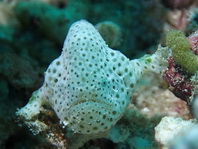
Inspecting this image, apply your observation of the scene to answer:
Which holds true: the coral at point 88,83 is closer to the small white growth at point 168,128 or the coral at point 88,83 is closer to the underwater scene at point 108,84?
the underwater scene at point 108,84

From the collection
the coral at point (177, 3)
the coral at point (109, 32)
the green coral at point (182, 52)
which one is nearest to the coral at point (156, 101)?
the green coral at point (182, 52)

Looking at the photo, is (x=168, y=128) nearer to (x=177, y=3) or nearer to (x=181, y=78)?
(x=181, y=78)

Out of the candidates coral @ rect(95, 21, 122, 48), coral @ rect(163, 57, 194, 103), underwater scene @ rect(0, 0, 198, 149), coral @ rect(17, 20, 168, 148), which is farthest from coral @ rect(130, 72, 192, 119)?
coral @ rect(95, 21, 122, 48)

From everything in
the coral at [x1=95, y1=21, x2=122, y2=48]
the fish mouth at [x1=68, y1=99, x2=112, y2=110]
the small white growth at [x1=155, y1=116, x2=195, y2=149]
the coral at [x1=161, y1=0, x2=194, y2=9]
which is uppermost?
the coral at [x1=161, y1=0, x2=194, y2=9]

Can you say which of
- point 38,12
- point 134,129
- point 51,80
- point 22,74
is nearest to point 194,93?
point 134,129

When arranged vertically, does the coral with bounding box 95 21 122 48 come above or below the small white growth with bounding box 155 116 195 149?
above

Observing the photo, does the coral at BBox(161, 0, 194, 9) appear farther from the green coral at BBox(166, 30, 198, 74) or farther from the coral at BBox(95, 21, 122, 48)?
the green coral at BBox(166, 30, 198, 74)

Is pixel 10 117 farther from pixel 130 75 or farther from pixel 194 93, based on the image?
pixel 194 93
